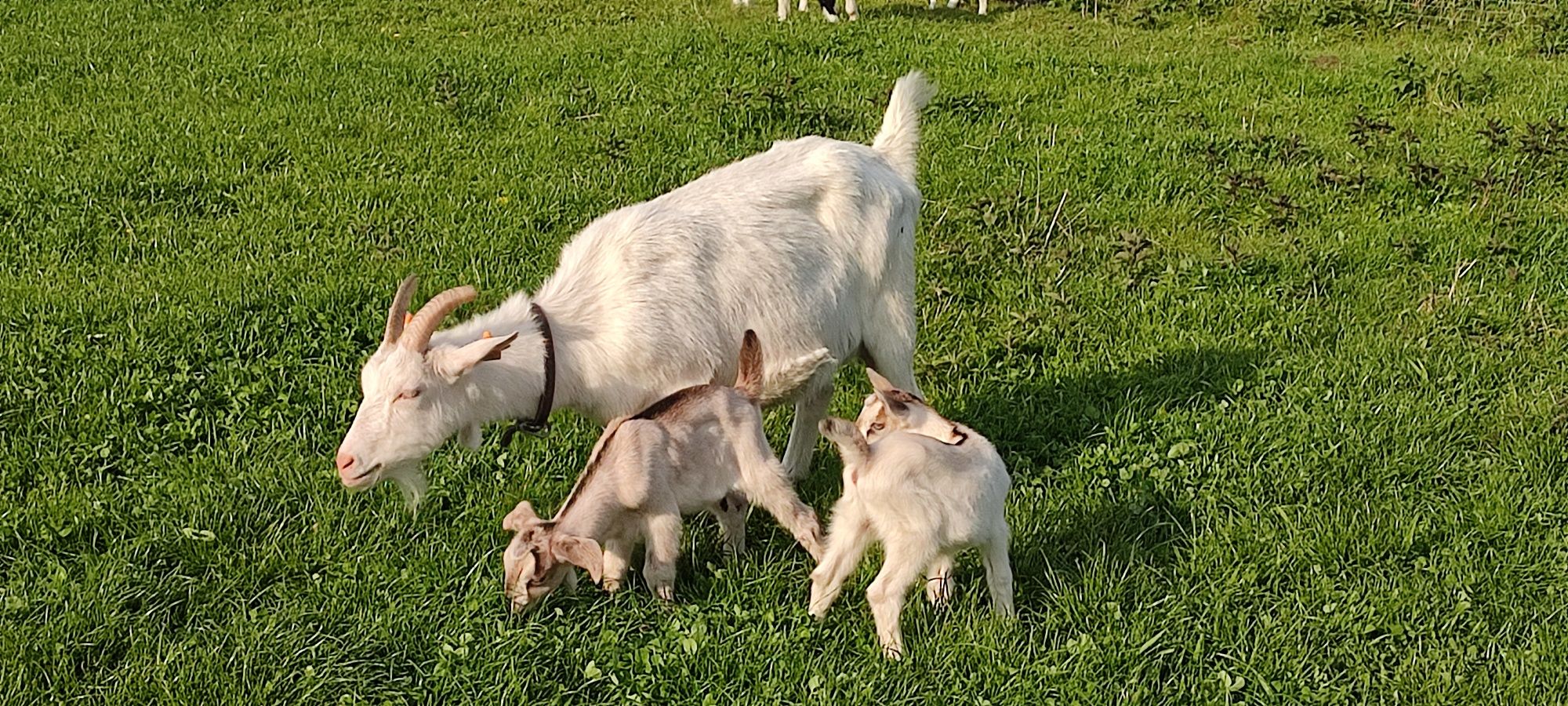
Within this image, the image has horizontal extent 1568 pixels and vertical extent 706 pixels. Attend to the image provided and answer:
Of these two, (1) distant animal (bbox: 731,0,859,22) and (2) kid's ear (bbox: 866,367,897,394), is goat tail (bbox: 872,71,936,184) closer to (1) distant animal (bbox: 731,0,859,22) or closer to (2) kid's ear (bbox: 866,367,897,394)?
(2) kid's ear (bbox: 866,367,897,394)

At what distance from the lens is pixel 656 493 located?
3523 mm

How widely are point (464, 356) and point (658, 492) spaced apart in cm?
59

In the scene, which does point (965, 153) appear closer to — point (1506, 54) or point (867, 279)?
point (867, 279)

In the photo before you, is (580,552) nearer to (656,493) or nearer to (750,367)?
(656,493)

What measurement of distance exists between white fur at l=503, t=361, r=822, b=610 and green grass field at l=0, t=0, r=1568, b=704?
154mm

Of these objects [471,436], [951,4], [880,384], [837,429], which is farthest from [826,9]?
[837,429]

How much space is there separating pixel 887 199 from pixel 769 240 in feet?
1.57

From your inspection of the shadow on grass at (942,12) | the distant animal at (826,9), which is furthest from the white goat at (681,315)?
the shadow on grass at (942,12)

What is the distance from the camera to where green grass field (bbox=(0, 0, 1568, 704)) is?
3516 mm

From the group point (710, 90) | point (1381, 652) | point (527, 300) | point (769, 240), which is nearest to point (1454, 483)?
point (1381, 652)

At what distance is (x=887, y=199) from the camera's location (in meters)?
4.43

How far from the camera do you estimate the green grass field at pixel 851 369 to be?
3.52 m

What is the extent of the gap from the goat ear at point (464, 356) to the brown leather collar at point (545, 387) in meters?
0.23

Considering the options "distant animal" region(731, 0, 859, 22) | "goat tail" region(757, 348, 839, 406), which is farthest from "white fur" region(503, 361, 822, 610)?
"distant animal" region(731, 0, 859, 22)
